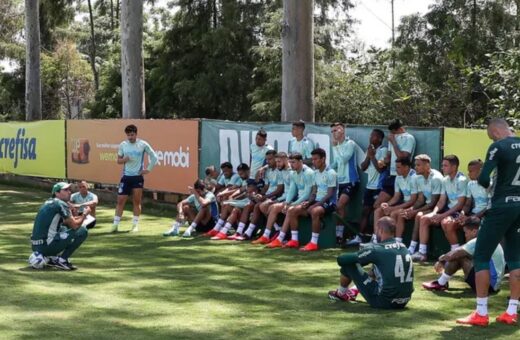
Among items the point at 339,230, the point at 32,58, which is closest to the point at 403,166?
the point at 339,230

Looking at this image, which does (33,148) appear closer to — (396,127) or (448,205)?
(396,127)

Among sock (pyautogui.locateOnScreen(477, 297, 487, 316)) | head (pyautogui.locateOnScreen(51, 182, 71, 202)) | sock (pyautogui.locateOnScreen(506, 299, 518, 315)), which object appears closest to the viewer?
sock (pyautogui.locateOnScreen(477, 297, 487, 316))

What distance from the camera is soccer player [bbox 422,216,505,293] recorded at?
968 centimetres

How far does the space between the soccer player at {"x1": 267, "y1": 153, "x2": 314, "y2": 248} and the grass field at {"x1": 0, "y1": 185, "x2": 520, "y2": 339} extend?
51 centimetres

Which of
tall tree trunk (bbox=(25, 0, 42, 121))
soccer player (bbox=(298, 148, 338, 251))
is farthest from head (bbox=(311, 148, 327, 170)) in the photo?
tall tree trunk (bbox=(25, 0, 42, 121))

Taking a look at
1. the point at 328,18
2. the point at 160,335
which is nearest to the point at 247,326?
the point at 160,335

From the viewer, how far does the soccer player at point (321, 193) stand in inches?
547

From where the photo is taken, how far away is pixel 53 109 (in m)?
52.4

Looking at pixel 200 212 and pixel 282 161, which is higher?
pixel 282 161

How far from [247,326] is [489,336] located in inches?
87.9

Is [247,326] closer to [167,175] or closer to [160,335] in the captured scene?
[160,335]

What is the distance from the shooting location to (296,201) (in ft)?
47.5

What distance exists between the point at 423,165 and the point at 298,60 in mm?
6284

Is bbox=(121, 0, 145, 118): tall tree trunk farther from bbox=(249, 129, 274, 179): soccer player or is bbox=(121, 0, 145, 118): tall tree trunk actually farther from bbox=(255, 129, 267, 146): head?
bbox=(255, 129, 267, 146): head
